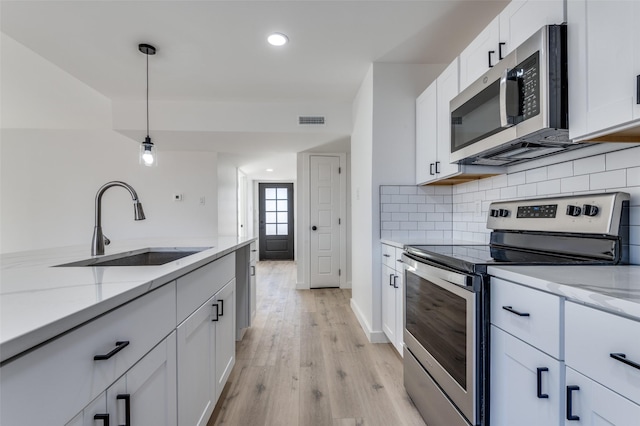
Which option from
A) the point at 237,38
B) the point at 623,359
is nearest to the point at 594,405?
the point at 623,359

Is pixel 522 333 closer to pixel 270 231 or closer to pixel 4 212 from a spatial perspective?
pixel 4 212

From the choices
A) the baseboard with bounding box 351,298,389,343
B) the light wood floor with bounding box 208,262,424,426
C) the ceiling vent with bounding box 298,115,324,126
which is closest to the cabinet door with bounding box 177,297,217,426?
the light wood floor with bounding box 208,262,424,426

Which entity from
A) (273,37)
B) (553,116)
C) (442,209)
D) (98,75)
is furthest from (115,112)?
(553,116)

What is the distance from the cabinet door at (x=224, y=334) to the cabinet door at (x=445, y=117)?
166 centimetres

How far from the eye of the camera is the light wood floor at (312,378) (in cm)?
163

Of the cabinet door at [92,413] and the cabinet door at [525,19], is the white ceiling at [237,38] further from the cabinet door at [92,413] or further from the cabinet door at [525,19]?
the cabinet door at [92,413]

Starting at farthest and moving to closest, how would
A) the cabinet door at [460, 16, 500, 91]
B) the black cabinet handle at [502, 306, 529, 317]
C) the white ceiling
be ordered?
the white ceiling, the cabinet door at [460, 16, 500, 91], the black cabinet handle at [502, 306, 529, 317]

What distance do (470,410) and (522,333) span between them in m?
0.41

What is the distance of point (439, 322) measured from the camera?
1399 millimetres

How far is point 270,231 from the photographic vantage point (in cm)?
775

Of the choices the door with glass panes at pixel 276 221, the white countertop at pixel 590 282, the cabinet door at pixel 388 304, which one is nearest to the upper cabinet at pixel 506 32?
the white countertop at pixel 590 282

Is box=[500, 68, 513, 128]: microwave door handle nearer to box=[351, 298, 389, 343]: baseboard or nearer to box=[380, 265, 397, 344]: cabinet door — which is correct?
box=[380, 265, 397, 344]: cabinet door

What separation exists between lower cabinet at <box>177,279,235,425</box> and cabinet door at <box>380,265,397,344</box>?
1.17 metres

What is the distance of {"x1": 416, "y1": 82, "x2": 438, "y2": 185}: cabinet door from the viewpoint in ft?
7.64
